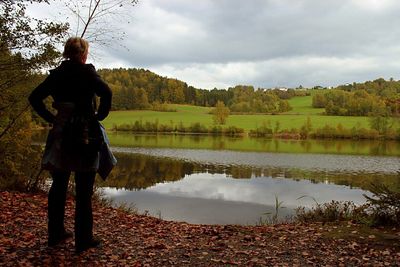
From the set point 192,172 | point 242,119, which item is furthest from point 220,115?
point 192,172

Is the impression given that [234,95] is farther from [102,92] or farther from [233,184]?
[102,92]

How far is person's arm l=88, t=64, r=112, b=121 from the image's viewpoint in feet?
15.5

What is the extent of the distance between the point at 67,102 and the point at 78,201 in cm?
131

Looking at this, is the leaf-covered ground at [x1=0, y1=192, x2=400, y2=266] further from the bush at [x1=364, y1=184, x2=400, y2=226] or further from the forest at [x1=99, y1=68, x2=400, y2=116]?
the forest at [x1=99, y1=68, x2=400, y2=116]

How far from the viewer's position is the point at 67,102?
473 centimetres

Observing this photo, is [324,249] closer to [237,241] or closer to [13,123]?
[237,241]

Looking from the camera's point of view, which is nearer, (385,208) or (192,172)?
(385,208)

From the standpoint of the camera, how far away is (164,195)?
19.8 meters

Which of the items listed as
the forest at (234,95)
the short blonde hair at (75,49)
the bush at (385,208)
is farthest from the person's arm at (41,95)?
the forest at (234,95)

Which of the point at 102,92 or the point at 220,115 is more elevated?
the point at 220,115

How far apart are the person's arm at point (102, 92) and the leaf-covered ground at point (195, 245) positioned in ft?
6.27

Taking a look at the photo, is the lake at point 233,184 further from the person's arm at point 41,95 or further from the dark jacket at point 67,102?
the person's arm at point 41,95

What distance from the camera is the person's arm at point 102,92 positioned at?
15.5ft

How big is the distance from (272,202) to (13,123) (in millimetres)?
12619
